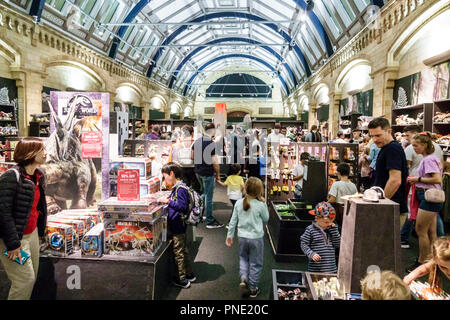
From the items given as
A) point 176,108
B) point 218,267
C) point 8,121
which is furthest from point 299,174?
point 176,108

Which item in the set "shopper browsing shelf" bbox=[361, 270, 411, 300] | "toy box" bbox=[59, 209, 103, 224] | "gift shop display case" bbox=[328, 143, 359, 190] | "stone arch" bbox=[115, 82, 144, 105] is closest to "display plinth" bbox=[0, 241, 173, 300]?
"toy box" bbox=[59, 209, 103, 224]

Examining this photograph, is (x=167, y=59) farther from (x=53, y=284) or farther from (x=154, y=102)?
(x=53, y=284)

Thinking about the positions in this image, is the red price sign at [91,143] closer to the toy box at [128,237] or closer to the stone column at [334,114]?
the toy box at [128,237]

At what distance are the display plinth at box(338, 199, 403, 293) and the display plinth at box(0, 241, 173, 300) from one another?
162cm

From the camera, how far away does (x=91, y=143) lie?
3.22 m

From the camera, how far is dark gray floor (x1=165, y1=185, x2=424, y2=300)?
2.78 metres

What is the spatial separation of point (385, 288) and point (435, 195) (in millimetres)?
2314

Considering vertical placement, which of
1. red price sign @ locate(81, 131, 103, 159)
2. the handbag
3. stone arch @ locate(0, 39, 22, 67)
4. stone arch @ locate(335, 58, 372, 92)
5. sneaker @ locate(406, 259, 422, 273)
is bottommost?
sneaker @ locate(406, 259, 422, 273)

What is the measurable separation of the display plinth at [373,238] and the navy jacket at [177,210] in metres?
1.61

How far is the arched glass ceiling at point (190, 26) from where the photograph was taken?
9.58 m

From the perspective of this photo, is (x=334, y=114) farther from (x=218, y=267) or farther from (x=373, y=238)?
(x=373, y=238)

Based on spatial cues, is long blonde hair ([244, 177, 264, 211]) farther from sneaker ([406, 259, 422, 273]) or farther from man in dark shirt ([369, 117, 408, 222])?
sneaker ([406, 259, 422, 273])
